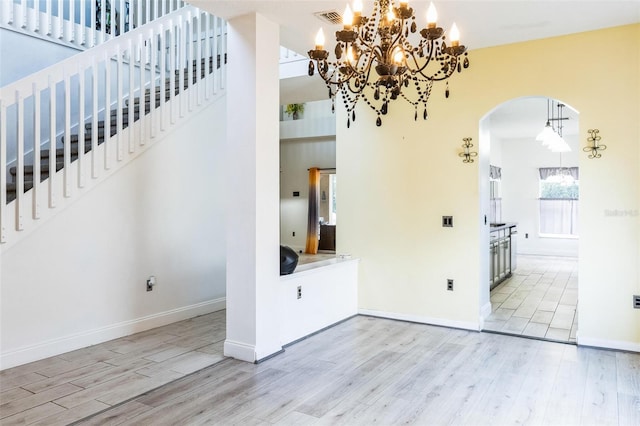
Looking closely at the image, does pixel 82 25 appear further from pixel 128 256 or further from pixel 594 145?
pixel 594 145

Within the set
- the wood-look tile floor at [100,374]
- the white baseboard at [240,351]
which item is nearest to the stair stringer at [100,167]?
the wood-look tile floor at [100,374]

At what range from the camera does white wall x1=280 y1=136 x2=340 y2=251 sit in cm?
1169

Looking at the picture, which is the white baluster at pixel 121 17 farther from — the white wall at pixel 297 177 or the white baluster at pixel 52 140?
the white wall at pixel 297 177

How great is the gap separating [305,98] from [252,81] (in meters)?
3.09

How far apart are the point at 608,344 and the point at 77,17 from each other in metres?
6.88

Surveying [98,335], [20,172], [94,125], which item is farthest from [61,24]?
[98,335]

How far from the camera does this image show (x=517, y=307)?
556 cm

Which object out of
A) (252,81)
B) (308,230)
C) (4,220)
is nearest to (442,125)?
(252,81)

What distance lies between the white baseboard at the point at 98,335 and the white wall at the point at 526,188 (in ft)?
28.4

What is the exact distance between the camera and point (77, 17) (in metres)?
5.80

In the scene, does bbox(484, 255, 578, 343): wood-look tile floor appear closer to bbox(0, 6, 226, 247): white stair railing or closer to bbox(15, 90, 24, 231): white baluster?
bbox(0, 6, 226, 247): white stair railing

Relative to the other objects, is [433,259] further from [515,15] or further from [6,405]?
[6,405]

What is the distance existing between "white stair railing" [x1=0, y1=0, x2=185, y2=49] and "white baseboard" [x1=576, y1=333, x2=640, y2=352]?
6180 mm

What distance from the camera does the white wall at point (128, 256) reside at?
3.69 meters
